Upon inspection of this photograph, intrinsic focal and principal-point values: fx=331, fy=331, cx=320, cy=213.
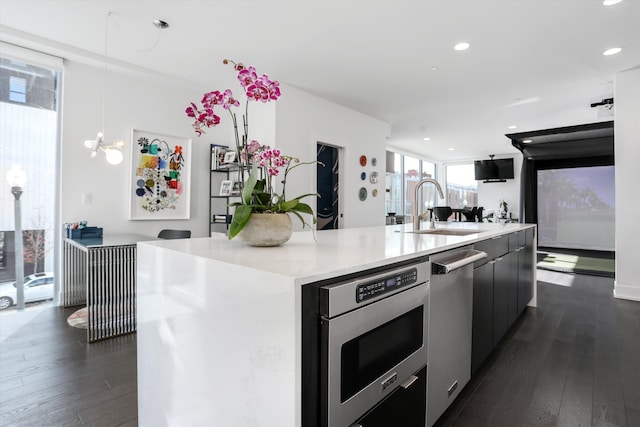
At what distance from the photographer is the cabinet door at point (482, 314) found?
1860mm

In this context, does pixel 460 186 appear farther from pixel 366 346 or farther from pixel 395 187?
pixel 366 346

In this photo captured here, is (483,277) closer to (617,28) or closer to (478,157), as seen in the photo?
(617,28)

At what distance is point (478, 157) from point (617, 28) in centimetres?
783

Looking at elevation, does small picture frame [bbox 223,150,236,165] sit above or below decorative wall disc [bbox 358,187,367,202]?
above

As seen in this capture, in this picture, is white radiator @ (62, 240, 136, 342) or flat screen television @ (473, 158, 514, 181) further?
flat screen television @ (473, 158, 514, 181)

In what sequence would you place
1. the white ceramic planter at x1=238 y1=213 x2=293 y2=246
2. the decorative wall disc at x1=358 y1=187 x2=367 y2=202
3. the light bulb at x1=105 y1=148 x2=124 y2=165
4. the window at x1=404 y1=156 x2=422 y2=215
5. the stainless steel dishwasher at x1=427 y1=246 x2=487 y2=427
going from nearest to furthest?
1. the white ceramic planter at x1=238 y1=213 x2=293 y2=246
2. the stainless steel dishwasher at x1=427 y1=246 x2=487 y2=427
3. the light bulb at x1=105 y1=148 x2=124 y2=165
4. the decorative wall disc at x1=358 y1=187 x2=367 y2=202
5. the window at x1=404 y1=156 x2=422 y2=215

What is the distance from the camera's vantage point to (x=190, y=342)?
1104mm

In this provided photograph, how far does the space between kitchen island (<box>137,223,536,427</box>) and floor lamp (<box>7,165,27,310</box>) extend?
2.95m

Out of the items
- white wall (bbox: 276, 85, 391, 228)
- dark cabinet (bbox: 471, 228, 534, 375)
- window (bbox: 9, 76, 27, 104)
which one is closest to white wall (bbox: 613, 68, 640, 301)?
dark cabinet (bbox: 471, 228, 534, 375)

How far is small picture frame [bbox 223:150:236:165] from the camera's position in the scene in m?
4.17

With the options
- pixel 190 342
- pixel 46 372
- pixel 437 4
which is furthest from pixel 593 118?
pixel 46 372

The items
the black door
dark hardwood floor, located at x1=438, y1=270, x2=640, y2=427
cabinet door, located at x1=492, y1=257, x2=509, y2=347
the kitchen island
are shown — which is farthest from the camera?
the black door

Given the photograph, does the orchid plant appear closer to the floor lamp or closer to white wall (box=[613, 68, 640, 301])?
the floor lamp

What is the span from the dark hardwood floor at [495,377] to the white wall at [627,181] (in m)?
0.93
